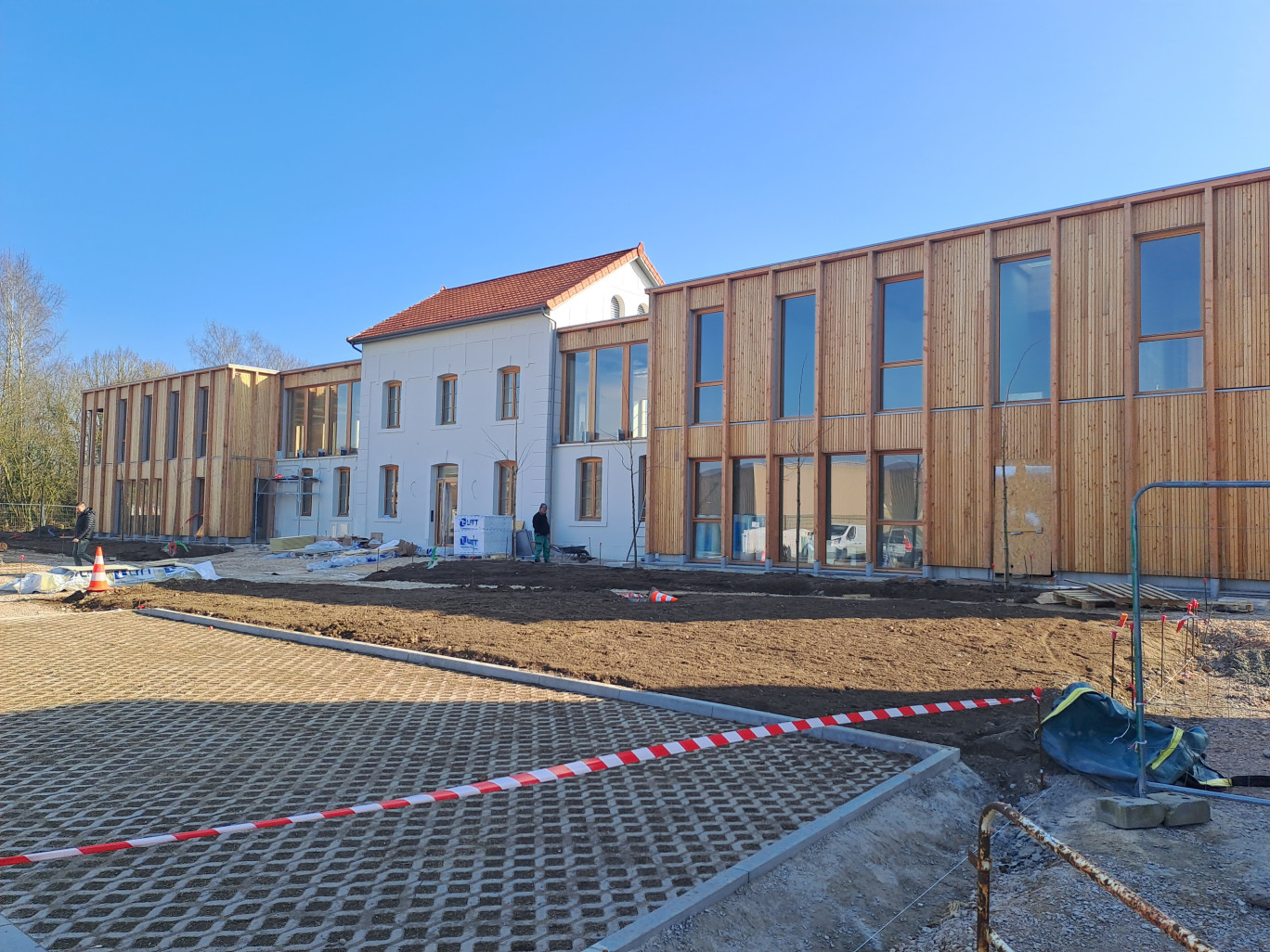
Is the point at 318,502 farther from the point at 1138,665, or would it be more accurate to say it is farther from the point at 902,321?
the point at 1138,665

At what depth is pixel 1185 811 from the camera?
4723mm

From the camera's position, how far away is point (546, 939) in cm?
330

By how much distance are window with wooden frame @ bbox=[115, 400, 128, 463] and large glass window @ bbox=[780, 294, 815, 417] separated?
32.9 m

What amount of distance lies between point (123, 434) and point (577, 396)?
2603 centimetres

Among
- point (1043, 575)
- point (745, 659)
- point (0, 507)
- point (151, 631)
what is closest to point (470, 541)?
point (151, 631)

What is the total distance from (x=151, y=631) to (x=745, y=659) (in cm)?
794

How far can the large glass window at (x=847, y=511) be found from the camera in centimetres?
1889

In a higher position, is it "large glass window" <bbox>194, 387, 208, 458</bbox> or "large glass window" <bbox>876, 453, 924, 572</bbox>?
"large glass window" <bbox>194, 387, 208, 458</bbox>

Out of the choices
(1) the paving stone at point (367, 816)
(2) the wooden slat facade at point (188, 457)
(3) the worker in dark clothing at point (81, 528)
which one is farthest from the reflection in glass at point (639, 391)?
(2) the wooden slat facade at point (188, 457)

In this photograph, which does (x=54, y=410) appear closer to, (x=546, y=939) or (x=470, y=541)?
(x=470, y=541)

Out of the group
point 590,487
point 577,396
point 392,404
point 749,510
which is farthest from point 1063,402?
point 392,404

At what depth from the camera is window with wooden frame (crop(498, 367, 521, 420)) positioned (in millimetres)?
26781

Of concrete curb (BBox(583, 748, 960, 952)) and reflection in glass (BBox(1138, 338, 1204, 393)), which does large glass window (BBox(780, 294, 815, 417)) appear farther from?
concrete curb (BBox(583, 748, 960, 952))

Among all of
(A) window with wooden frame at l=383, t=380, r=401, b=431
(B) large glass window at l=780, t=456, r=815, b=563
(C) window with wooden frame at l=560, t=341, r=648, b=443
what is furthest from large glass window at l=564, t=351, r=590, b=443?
(A) window with wooden frame at l=383, t=380, r=401, b=431
